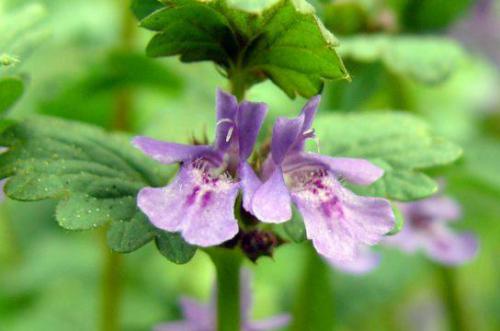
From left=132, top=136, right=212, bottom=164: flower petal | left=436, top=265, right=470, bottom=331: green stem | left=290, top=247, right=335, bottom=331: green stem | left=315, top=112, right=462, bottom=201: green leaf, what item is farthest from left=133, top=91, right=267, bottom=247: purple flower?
left=436, top=265, right=470, bottom=331: green stem

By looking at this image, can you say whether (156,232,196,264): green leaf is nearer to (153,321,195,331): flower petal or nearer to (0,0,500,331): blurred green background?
(153,321,195,331): flower petal

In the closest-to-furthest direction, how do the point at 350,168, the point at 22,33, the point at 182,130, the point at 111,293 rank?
the point at 350,168 → the point at 22,33 → the point at 111,293 → the point at 182,130

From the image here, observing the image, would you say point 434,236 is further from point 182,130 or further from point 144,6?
point 144,6

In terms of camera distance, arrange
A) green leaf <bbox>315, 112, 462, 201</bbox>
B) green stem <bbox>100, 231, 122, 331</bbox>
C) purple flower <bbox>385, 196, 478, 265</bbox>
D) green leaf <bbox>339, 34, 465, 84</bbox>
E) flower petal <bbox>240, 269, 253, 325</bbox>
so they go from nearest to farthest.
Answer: green leaf <bbox>315, 112, 462, 201</bbox> → flower petal <bbox>240, 269, 253, 325</bbox> → green leaf <bbox>339, 34, 465, 84</bbox> → green stem <bbox>100, 231, 122, 331</bbox> → purple flower <bbox>385, 196, 478, 265</bbox>

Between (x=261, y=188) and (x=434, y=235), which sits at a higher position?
(x=261, y=188)

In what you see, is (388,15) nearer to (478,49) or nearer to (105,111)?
(105,111)

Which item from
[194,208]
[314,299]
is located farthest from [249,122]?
[314,299]
